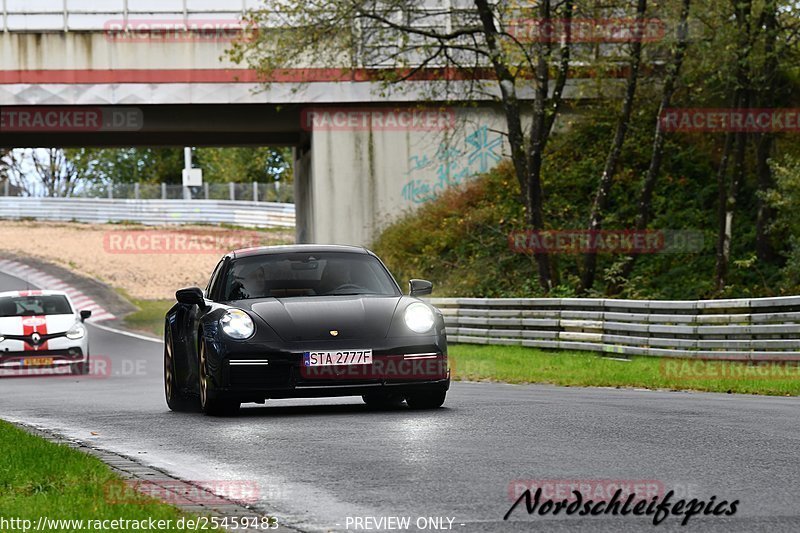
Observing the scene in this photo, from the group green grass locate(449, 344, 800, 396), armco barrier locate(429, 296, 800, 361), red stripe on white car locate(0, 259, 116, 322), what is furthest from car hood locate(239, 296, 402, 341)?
red stripe on white car locate(0, 259, 116, 322)

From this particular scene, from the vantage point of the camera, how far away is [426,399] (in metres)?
12.2

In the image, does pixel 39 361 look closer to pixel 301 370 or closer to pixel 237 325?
pixel 237 325

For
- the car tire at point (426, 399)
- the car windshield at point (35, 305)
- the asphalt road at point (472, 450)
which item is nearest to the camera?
the asphalt road at point (472, 450)

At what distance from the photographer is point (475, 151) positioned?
123ft

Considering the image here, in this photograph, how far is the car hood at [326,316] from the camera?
1151 centimetres

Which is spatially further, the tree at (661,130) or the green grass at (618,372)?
the tree at (661,130)

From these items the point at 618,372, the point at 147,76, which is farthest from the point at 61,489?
the point at 147,76

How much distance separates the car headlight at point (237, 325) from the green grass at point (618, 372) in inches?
256

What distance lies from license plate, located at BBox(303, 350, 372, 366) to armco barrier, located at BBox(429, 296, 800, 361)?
335 inches

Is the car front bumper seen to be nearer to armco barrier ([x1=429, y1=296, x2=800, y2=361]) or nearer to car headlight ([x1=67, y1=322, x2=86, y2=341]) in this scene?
armco barrier ([x1=429, y1=296, x2=800, y2=361])

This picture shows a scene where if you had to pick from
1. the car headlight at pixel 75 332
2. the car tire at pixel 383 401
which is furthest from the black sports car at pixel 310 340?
the car headlight at pixel 75 332

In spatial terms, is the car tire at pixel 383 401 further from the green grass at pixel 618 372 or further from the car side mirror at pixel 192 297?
the green grass at pixel 618 372

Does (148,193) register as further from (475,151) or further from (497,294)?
(497,294)

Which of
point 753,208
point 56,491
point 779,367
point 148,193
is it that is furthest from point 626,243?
point 148,193
